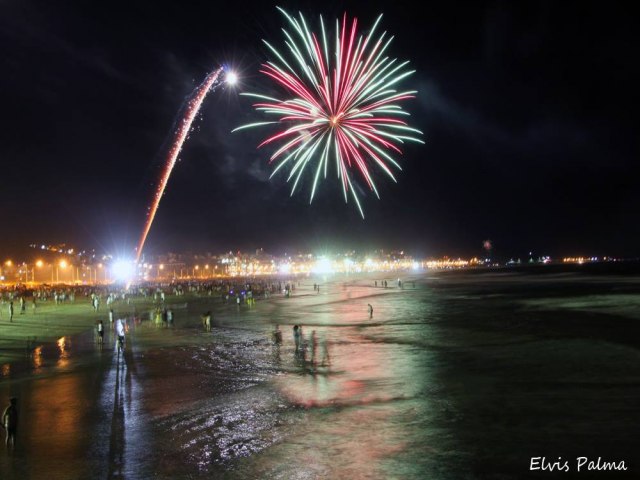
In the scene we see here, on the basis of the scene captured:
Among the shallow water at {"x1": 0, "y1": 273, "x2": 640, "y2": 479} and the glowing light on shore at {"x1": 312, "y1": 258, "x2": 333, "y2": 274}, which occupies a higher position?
the glowing light on shore at {"x1": 312, "y1": 258, "x2": 333, "y2": 274}

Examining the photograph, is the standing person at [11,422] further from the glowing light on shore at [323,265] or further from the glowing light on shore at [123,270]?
the glowing light on shore at [323,265]

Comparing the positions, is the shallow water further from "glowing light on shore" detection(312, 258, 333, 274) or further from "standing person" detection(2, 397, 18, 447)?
"glowing light on shore" detection(312, 258, 333, 274)

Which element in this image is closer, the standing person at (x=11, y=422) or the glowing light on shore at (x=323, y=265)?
the standing person at (x=11, y=422)

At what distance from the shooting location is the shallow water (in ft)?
26.9

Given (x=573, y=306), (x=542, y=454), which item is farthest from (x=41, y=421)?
(x=573, y=306)

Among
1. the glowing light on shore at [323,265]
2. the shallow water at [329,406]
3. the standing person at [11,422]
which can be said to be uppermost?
the glowing light on shore at [323,265]

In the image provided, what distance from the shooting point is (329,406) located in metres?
11.3

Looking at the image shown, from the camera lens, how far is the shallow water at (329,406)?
26.9ft

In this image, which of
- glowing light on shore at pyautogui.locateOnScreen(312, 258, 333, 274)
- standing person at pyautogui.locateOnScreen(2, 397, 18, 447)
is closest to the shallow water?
standing person at pyautogui.locateOnScreen(2, 397, 18, 447)

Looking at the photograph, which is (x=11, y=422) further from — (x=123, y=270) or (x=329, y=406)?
(x=123, y=270)

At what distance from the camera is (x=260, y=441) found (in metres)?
9.21

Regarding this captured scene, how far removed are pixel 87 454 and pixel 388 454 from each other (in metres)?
4.93

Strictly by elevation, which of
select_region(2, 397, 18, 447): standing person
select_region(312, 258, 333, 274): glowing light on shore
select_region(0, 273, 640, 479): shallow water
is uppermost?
select_region(312, 258, 333, 274): glowing light on shore

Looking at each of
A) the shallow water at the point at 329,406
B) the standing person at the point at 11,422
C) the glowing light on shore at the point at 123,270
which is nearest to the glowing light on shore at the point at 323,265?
the glowing light on shore at the point at 123,270
